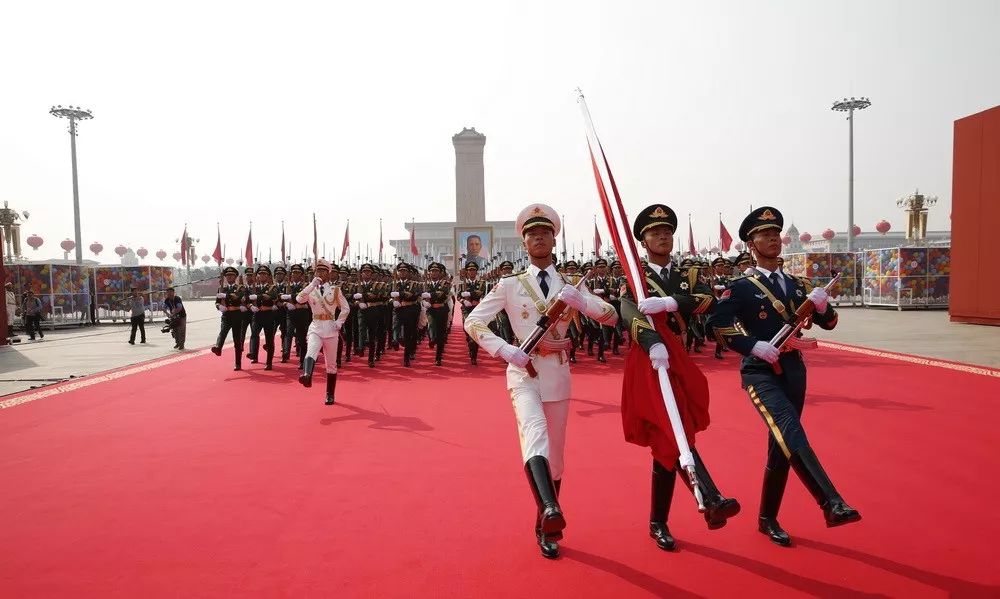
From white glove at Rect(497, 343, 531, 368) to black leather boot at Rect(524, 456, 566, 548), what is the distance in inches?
19.3

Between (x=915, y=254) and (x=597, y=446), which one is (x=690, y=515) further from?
(x=915, y=254)

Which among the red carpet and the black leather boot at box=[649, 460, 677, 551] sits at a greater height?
the black leather boot at box=[649, 460, 677, 551]

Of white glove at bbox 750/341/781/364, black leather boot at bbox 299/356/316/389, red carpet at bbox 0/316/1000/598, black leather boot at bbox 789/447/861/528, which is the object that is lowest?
red carpet at bbox 0/316/1000/598

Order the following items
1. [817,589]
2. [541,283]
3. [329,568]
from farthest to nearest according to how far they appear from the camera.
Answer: [541,283] → [329,568] → [817,589]

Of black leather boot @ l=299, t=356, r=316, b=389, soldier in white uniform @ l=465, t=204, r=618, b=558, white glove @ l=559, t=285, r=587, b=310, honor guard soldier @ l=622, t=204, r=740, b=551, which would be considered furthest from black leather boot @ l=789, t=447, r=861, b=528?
black leather boot @ l=299, t=356, r=316, b=389

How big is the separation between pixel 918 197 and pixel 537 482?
4681cm

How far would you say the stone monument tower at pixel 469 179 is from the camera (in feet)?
202

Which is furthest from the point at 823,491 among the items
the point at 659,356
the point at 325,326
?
the point at 325,326

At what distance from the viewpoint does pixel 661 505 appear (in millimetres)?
3295

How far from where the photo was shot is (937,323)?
1753 cm

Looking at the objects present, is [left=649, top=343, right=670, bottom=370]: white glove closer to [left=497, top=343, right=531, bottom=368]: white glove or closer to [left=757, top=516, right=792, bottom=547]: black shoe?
[left=497, top=343, right=531, bottom=368]: white glove

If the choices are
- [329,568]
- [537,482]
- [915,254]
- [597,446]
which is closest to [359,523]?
[329,568]

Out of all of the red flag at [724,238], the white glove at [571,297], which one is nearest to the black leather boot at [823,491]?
the white glove at [571,297]

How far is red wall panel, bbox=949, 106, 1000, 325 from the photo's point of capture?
16.6m
